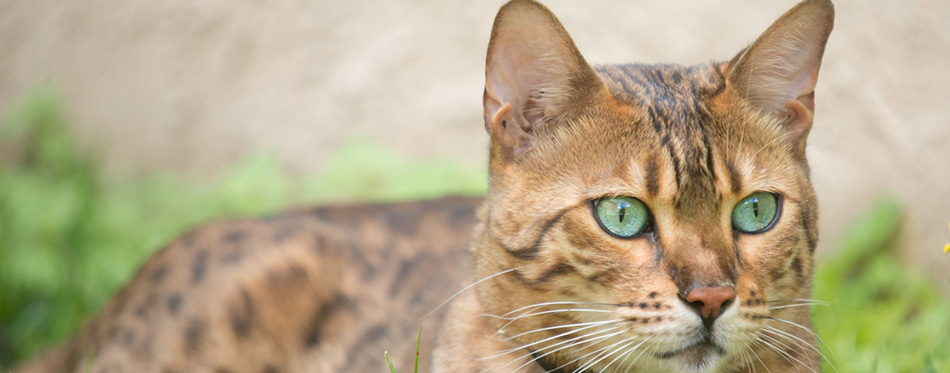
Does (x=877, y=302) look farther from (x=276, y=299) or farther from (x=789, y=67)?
(x=276, y=299)

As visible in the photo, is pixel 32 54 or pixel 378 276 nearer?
pixel 378 276

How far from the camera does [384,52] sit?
19.8 ft

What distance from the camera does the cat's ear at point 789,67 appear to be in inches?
105

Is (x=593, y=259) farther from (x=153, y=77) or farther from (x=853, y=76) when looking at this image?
(x=153, y=77)

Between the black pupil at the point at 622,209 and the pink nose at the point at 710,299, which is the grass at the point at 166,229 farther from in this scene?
the black pupil at the point at 622,209

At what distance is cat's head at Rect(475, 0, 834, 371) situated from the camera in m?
2.36

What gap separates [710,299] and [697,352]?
0.67 feet

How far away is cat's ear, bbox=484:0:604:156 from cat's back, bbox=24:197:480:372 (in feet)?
3.12

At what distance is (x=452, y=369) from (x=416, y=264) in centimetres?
105

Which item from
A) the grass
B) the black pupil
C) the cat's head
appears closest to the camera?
the cat's head

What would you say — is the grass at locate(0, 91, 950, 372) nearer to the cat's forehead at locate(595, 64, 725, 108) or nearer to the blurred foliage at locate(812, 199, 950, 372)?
the blurred foliage at locate(812, 199, 950, 372)

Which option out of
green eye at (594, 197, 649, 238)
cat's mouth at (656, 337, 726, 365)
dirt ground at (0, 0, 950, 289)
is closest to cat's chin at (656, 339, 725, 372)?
cat's mouth at (656, 337, 726, 365)

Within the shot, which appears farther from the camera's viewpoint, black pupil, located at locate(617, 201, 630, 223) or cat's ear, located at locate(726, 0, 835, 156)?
cat's ear, located at locate(726, 0, 835, 156)

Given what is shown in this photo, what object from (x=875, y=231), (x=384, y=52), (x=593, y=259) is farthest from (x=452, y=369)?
(x=384, y=52)
